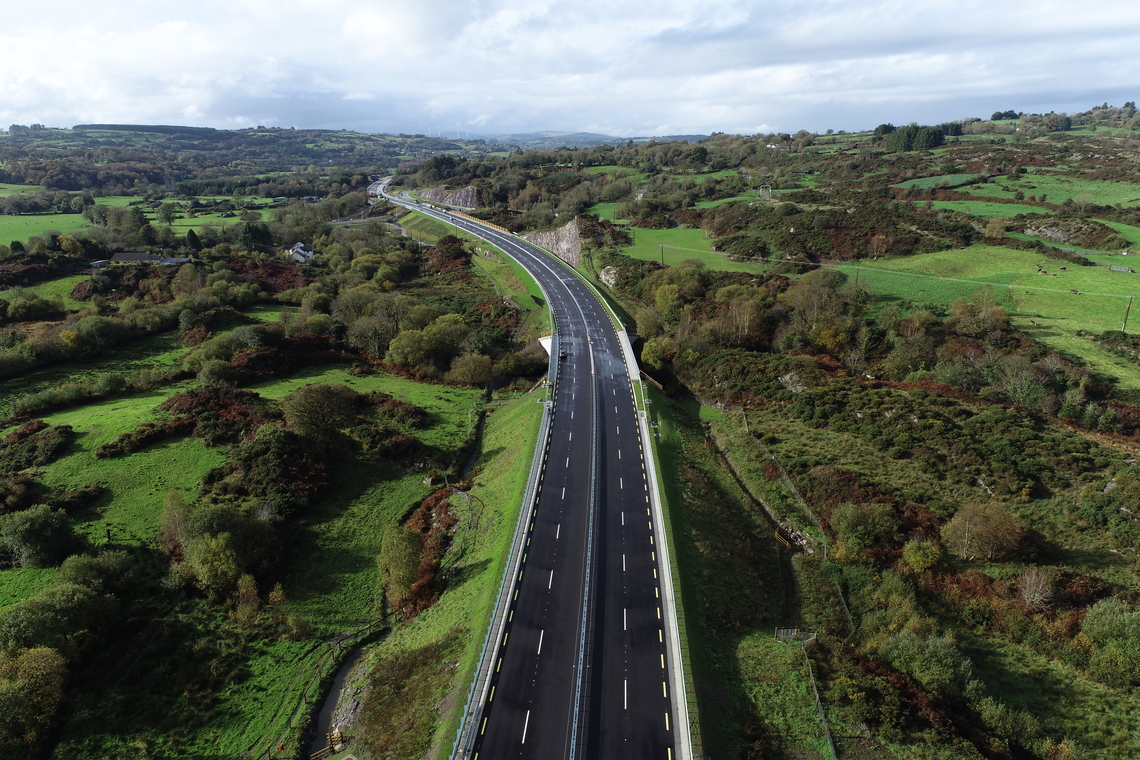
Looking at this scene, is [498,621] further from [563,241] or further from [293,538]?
[563,241]

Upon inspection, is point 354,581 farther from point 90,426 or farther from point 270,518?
point 90,426

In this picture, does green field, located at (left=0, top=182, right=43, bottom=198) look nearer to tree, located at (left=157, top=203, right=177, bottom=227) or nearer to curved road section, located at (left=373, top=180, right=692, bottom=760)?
tree, located at (left=157, top=203, right=177, bottom=227)

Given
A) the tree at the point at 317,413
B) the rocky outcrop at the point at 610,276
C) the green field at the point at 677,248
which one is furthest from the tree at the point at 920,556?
the rocky outcrop at the point at 610,276

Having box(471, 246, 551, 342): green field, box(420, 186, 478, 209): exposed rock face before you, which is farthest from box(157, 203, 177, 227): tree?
box(471, 246, 551, 342): green field

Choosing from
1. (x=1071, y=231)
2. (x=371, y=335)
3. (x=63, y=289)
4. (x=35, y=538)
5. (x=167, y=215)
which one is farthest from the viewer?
(x=167, y=215)

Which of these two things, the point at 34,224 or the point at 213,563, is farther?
the point at 34,224

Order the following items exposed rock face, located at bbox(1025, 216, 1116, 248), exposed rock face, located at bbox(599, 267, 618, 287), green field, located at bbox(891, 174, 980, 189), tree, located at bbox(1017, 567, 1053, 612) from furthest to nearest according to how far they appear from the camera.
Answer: green field, located at bbox(891, 174, 980, 189)
exposed rock face, located at bbox(599, 267, 618, 287)
exposed rock face, located at bbox(1025, 216, 1116, 248)
tree, located at bbox(1017, 567, 1053, 612)

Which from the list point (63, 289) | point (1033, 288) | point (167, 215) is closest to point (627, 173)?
point (1033, 288)
